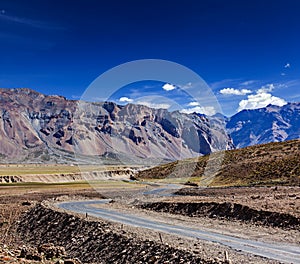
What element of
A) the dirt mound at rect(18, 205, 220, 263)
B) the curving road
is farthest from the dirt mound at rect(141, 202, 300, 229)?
the dirt mound at rect(18, 205, 220, 263)

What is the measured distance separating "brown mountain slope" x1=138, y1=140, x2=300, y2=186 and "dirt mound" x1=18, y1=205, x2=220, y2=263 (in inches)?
1929

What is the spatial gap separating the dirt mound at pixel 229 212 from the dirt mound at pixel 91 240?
13.3 m

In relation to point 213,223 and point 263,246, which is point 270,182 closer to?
point 213,223

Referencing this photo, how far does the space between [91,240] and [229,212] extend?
16.5m

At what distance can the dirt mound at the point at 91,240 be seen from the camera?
82.5 feet

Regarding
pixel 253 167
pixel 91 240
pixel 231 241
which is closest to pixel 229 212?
pixel 231 241

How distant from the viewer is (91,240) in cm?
3325

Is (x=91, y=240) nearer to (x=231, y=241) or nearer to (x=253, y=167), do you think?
(x=231, y=241)

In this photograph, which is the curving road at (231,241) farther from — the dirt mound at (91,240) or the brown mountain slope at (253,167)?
the brown mountain slope at (253,167)

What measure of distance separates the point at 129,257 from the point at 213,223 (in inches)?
548

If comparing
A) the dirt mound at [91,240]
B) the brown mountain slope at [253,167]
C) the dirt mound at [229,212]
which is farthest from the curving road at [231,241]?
the brown mountain slope at [253,167]

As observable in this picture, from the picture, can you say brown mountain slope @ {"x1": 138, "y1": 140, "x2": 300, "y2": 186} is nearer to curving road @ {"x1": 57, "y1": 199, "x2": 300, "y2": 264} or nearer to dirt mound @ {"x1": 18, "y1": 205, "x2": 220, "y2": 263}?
curving road @ {"x1": 57, "y1": 199, "x2": 300, "y2": 264}

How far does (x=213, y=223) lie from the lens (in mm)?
37906

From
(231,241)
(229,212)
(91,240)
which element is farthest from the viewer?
(229,212)
